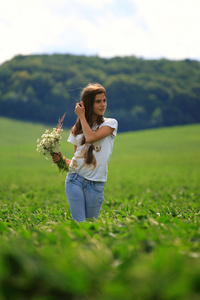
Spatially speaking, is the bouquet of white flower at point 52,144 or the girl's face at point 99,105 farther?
the bouquet of white flower at point 52,144

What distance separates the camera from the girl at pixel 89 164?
16.8 feet

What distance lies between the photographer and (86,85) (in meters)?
5.67

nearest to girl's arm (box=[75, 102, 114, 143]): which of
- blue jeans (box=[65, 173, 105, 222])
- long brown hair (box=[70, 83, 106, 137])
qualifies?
long brown hair (box=[70, 83, 106, 137])

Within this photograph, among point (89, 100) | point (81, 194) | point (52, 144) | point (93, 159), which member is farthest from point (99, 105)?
point (81, 194)

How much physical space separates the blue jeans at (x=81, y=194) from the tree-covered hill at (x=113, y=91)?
71.7 meters

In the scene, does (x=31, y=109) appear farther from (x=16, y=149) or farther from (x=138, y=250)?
(x=138, y=250)

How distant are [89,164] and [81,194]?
1.34 ft

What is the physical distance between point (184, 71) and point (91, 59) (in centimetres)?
2865

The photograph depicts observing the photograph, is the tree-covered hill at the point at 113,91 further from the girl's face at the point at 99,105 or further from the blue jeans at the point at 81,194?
the blue jeans at the point at 81,194

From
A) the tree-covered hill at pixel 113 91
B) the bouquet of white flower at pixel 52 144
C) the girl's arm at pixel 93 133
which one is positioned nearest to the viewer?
the girl's arm at pixel 93 133

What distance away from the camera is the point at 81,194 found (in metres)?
5.13

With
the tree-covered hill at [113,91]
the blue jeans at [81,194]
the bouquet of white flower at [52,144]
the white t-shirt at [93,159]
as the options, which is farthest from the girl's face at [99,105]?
the tree-covered hill at [113,91]

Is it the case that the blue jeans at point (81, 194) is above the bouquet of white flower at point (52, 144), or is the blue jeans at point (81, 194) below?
Result: below

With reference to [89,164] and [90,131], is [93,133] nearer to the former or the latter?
[90,131]
